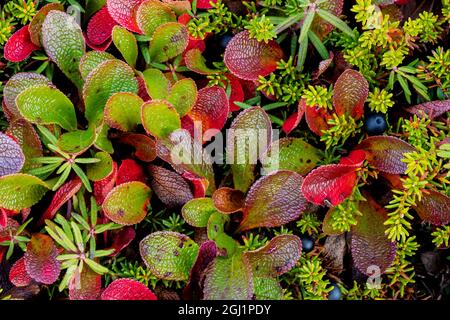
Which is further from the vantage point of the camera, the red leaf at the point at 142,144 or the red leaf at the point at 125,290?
the red leaf at the point at 142,144

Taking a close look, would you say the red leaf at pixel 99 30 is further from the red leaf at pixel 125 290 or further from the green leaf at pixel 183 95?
the red leaf at pixel 125 290

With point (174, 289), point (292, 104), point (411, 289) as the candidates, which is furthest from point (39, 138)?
point (411, 289)

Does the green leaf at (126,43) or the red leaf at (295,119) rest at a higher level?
the green leaf at (126,43)

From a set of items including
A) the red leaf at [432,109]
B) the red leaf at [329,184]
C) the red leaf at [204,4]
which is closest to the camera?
the red leaf at [329,184]

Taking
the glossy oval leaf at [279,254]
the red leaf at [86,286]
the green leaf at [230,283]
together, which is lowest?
the red leaf at [86,286]

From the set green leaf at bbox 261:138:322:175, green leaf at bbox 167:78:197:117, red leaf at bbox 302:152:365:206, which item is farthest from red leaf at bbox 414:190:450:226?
green leaf at bbox 167:78:197:117

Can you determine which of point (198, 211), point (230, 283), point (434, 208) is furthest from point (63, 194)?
point (434, 208)

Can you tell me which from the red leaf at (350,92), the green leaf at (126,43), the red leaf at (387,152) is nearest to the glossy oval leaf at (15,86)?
the green leaf at (126,43)
